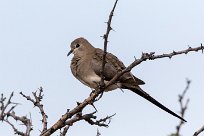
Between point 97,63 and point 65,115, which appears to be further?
point 97,63

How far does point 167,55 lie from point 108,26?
68 centimetres

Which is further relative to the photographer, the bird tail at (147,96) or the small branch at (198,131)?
the bird tail at (147,96)

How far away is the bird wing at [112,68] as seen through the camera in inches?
285

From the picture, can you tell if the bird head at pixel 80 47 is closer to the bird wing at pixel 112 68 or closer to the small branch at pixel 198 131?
the bird wing at pixel 112 68

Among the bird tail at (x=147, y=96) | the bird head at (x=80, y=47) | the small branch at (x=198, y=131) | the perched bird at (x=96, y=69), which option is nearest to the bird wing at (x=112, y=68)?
the perched bird at (x=96, y=69)

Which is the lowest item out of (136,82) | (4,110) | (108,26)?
(4,110)

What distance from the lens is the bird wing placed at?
23.7ft

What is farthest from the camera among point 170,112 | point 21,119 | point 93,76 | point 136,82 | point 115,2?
point 93,76

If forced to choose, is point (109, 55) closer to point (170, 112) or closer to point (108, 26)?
point (170, 112)

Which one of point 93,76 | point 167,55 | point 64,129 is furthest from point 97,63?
point 167,55

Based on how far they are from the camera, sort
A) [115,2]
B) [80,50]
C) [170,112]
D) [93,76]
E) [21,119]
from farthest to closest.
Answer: [80,50] → [93,76] → [170,112] → [21,119] → [115,2]

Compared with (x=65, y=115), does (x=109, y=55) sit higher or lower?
higher

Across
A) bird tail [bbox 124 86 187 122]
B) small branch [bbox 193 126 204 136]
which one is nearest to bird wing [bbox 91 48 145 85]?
bird tail [bbox 124 86 187 122]

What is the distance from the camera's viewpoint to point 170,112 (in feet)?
22.3
